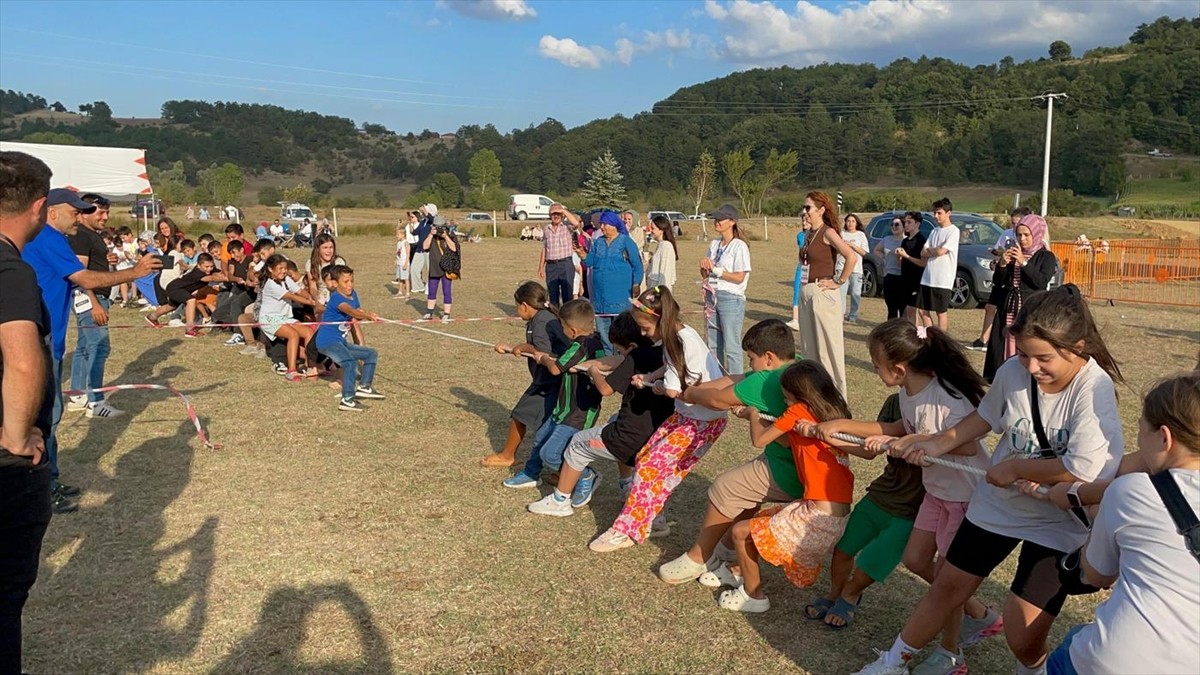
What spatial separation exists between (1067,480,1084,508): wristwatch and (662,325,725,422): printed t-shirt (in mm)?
2193

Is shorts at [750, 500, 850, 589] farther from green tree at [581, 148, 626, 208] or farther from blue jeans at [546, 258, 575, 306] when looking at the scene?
green tree at [581, 148, 626, 208]

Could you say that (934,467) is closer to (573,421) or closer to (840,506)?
(840,506)

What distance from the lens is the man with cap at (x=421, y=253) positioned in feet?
54.4

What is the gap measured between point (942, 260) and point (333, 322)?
7.34 meters

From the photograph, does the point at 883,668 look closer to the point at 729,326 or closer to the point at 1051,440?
the point at 1051,440

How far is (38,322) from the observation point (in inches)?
120

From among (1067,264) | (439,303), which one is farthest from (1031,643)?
(1067,264)

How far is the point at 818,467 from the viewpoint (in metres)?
4.19

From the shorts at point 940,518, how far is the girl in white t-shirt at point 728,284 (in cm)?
513

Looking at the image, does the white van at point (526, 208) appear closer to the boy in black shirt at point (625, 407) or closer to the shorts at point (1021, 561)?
the boy in black shirt at point (625, 407)

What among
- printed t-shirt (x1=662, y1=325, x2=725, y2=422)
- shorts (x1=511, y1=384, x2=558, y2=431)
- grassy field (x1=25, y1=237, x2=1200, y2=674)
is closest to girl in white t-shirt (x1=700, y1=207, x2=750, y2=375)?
grassy field (x1=25, y1=237, x2=1200, y2=674)

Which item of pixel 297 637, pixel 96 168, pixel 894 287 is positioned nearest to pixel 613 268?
pixel 894 287

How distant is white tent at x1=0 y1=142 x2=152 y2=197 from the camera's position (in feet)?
80.7

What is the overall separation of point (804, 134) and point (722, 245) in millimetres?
117960
